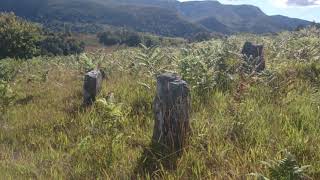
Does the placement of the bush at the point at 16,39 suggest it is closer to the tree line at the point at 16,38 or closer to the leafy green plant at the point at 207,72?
the tree line at the point at 16,38

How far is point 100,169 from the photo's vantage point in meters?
6.30

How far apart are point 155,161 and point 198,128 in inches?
34.0

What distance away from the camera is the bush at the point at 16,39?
38500mm

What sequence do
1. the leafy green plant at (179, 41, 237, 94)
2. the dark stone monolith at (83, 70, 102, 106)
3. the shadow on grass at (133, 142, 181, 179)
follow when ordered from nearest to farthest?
the shadow on grass at (133, 142, 181, 179), the leafy green plant at (179, 41, 237, 94), the dark stone monolith at (83, 70, 102, 106)

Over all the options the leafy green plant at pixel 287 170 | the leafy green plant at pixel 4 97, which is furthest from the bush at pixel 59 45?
the leafy green plant at pixel 287 170

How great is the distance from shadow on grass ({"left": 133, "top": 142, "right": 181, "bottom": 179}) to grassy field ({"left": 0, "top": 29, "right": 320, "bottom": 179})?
0.08ft

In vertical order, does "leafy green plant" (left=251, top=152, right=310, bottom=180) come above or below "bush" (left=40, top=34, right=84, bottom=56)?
above

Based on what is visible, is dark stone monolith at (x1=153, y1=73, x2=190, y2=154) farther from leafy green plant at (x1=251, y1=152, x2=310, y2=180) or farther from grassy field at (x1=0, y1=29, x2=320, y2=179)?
leafy green plant at (x1=251, y1=152, x2=310, y2=180)

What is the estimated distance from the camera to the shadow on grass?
601cm

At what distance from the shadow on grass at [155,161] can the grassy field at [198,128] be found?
2 centimetres

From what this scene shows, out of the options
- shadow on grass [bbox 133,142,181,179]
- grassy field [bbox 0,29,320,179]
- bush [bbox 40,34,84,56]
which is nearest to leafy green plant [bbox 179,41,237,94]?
grassy field [bbox 0,29,320,179]

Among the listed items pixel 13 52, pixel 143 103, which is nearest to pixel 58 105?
pixel 143 103

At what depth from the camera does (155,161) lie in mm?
6371

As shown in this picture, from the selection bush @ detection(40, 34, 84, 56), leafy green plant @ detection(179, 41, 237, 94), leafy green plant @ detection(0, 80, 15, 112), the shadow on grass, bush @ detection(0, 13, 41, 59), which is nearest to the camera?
the shadow on grass
